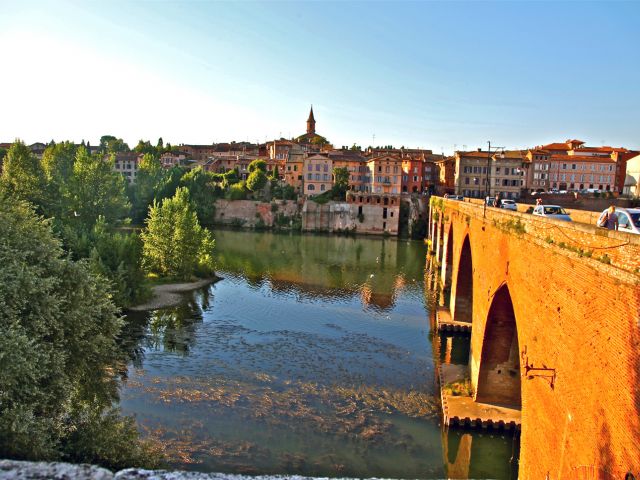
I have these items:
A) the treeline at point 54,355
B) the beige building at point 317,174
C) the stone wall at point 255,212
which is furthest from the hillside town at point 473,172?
the treeline at point 54,355

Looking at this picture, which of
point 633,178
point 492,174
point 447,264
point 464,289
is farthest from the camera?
point 492,174

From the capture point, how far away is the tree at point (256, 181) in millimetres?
82250

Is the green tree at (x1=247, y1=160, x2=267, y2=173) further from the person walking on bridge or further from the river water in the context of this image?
the person walking on bridge

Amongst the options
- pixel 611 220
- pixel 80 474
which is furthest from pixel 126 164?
pixel 80 474

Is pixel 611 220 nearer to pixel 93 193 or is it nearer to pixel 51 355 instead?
pixel 51 355

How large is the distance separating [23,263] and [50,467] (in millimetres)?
8657

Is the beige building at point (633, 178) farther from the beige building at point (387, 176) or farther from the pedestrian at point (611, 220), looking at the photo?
the pedestrian at point (611, 220)

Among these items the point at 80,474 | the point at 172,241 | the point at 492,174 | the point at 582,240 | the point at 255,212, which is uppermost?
the point at 492,174

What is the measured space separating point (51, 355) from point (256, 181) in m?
71.8

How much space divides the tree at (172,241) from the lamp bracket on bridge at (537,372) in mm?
30687

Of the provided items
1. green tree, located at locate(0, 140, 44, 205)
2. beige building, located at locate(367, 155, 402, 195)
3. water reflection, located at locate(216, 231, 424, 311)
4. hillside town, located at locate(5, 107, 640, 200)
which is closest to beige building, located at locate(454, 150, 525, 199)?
hillside town, located at locate(5, 107, 640, 200)

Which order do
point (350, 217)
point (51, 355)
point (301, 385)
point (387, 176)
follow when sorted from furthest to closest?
point (387, 176) < point (350, 217) < point (301, 385) < point (51, 355)

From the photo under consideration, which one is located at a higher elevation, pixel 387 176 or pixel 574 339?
pixel 387 176

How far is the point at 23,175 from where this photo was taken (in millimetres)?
43625
